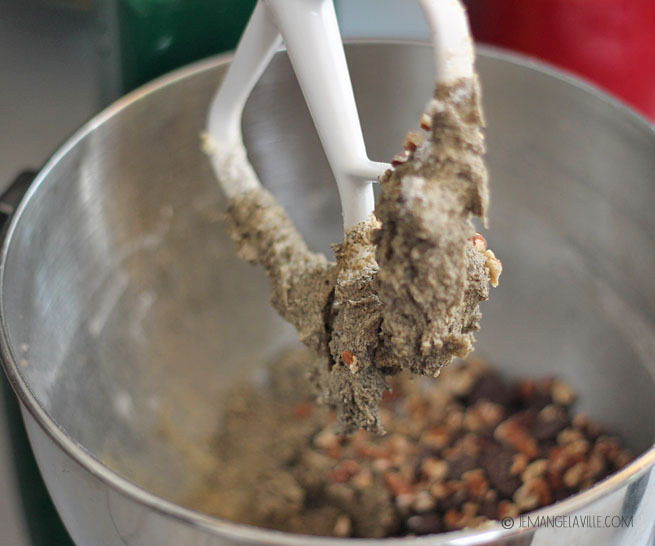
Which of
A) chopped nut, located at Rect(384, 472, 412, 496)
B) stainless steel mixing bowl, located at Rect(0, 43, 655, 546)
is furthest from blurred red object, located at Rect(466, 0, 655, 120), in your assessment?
chopped nut, located at Rect(384, 472, 412, 496)

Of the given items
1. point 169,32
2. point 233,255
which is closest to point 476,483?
point 233,255

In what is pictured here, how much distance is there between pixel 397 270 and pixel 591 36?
0.68 meters

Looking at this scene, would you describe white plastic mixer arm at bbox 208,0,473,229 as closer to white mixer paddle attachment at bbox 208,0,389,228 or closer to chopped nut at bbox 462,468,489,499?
Answer: white mixer paddle attachment at bbox 208,0,389,228

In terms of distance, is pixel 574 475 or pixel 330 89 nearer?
pixel 330 89

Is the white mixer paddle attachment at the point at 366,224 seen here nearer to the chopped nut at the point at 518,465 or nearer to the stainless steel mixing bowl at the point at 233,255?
the stainless steel mixing bowl at the point at 233,255

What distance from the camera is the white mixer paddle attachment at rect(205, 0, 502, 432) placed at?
15.7 inches

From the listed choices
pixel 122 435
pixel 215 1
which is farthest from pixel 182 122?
pixel 122 435

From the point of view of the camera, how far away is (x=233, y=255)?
0.88 meters

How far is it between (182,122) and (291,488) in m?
0.40

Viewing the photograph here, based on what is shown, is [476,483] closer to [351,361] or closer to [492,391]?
[492,391]

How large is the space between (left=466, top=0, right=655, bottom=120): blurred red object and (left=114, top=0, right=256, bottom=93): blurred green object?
1.18 ft

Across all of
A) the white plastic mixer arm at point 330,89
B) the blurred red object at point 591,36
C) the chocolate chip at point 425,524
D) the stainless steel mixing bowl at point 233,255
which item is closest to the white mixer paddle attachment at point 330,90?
the white plastic mixer arm at point 330,89

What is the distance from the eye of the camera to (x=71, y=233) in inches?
27.9

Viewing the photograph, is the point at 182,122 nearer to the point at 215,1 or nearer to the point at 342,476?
the point at 215,1
